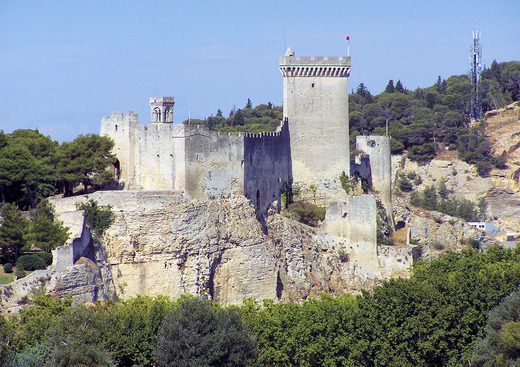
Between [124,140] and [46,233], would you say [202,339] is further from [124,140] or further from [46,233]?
[124,140]

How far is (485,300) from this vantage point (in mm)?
43156

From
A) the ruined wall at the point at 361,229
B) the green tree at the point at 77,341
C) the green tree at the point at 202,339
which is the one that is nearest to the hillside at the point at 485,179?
the ruined wall at the point at 361,229

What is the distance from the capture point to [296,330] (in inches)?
1591

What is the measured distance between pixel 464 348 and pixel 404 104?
190 ft

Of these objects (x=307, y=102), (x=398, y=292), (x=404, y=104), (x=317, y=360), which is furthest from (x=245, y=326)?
(x=404, y=104)

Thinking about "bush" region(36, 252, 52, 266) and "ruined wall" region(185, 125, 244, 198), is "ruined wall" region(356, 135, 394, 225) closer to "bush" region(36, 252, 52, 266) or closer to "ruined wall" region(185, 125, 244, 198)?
"ruined wall" region(185, 125, 244, 198)

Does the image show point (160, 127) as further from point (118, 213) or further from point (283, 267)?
point (283, 267)

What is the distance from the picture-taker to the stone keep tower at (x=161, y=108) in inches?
1998

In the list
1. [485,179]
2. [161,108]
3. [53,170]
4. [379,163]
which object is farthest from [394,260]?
Result: [485,179]

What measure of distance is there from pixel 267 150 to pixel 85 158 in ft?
30.3

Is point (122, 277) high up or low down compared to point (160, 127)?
down

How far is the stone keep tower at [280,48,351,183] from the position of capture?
187ft

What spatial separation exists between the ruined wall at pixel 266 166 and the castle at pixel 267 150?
0.05 meters

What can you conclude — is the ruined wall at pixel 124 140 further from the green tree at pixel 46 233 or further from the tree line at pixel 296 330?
the tree line at pixel 296 330
